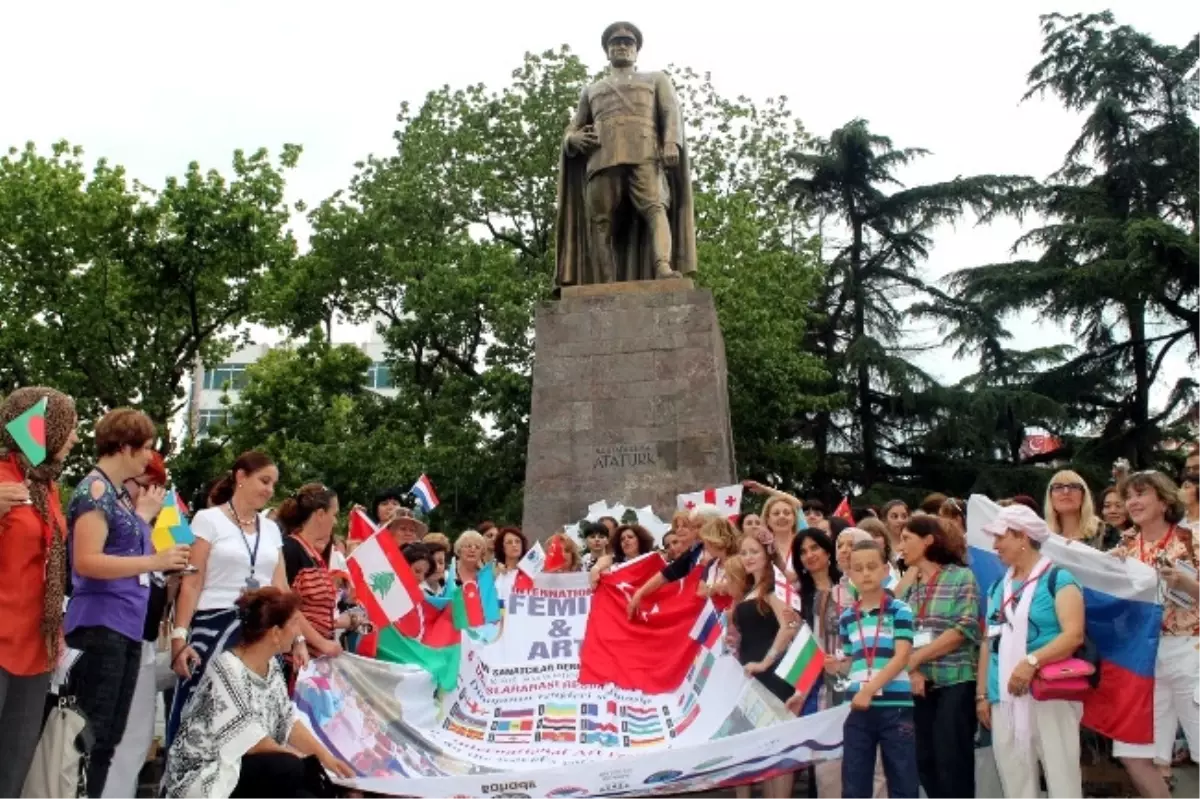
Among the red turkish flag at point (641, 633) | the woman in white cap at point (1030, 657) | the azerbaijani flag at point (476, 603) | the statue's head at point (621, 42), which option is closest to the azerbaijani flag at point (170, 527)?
the azerbaijani flag at point (476, 603)

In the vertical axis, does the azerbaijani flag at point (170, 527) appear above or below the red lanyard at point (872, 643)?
above

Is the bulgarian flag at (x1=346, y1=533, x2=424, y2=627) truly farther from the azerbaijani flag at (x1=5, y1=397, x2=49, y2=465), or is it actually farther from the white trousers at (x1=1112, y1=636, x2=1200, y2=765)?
the white trousers at (x1=1112, y1=636, x2=1200, y2=765)

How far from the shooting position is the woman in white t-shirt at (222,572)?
19.4ft

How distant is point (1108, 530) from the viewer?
1001 cm

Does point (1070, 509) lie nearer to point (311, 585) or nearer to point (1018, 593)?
point (1018, 593)

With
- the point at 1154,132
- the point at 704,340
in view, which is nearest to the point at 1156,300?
the point at 1154,132

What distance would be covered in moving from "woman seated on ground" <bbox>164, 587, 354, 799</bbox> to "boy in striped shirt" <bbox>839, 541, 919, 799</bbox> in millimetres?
2574

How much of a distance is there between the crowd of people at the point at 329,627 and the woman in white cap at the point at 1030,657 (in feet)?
0.03

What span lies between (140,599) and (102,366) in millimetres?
21418

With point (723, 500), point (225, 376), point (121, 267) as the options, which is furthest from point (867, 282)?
point (225, 376)

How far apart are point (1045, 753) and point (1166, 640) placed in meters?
1.13

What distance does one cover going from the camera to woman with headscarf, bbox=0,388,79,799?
15.9 feet

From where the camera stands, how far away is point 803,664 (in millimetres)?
6523

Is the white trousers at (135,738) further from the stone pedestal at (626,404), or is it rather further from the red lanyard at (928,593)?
the stone pedestal at (626,404)
